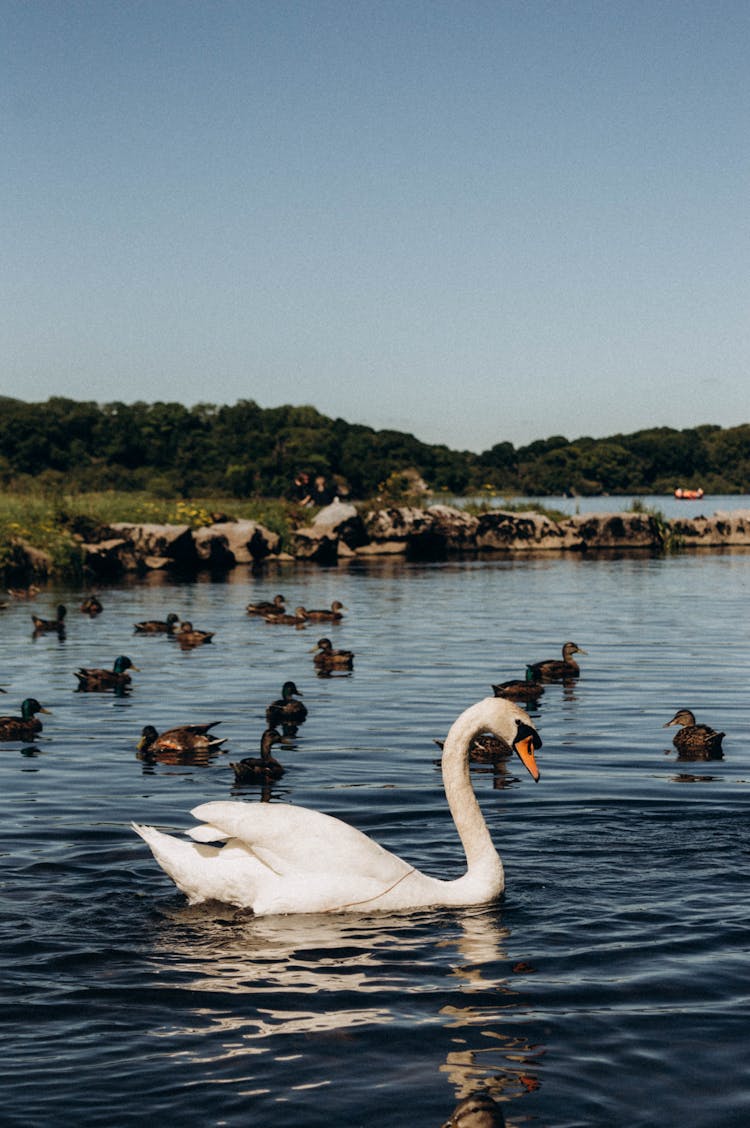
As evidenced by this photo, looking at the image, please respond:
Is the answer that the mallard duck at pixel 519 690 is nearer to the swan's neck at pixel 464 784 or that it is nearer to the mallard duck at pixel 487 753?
the mallard duck at pixel 487 753

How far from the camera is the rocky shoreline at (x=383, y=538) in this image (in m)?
48.8

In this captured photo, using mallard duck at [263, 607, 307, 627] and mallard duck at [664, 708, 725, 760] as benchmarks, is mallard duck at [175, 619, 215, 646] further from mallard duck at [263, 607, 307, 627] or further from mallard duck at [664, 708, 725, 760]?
mallard duck at [664, 708, 725, 760]

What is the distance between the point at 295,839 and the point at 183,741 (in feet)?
21.8

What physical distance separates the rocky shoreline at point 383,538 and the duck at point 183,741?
94.6ft

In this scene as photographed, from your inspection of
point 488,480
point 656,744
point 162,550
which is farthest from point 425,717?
point 488,480

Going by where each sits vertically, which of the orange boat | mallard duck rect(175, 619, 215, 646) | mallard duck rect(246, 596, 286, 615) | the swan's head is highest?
the orange boat

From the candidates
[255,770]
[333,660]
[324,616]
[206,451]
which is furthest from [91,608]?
[206,451]

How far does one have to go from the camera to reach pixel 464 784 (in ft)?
32.4

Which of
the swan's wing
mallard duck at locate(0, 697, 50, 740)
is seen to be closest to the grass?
mallard duck at locate(0, 697, 50, 740)

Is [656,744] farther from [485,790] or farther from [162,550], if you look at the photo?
[162,550]

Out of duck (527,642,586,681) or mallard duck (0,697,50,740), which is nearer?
mallard duck (0,697,50,740)

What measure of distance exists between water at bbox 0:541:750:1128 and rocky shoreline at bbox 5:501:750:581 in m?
28.7

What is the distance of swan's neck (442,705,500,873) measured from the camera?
9.73 meters

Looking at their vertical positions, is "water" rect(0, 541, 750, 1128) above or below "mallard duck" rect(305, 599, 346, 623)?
below
